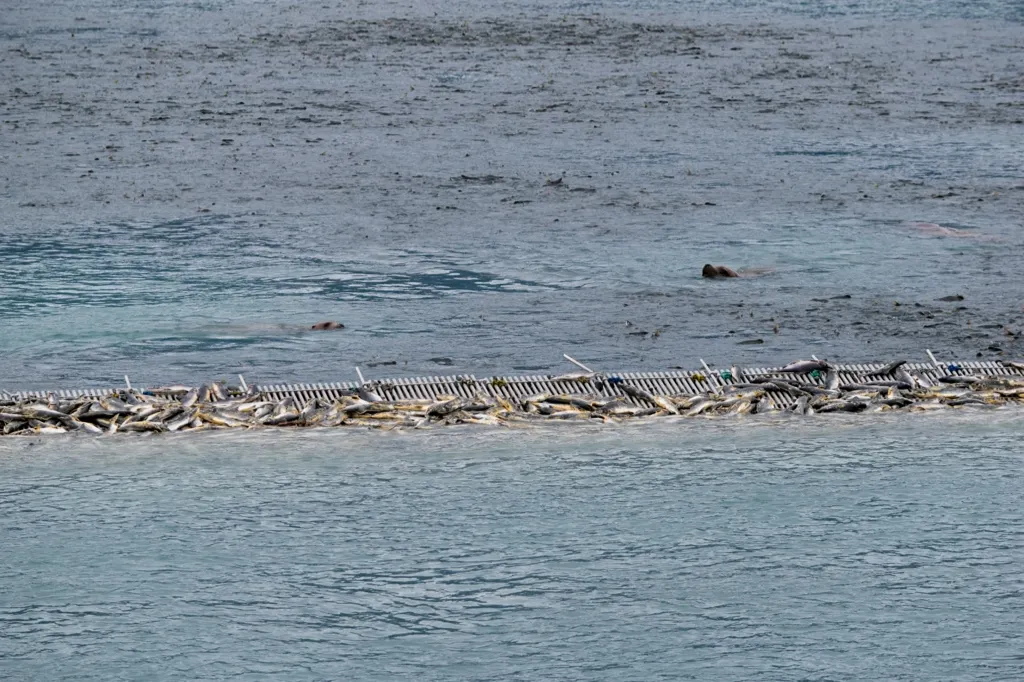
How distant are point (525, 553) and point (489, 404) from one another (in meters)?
1.47

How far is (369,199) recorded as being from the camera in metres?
10.0

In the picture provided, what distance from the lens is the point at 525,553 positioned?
465 centimetres

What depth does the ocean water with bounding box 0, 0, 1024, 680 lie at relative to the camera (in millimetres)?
4148

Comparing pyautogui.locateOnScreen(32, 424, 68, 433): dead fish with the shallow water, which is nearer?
pyautogui.locateOnScreen(32, 424, 68, 433): dead fish

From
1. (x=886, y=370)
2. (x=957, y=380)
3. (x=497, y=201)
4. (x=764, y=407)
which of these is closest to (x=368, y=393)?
(x=764, y=407)

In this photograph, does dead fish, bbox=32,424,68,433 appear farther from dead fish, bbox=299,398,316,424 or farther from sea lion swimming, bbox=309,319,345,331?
sea lion swimming, bbox=309,319,345,331

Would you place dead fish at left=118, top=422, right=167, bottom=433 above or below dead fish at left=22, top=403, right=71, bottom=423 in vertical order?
below

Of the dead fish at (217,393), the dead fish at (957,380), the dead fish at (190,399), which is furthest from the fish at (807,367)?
the dead fish at (190,399)

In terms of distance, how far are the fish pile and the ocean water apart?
4.9 inches

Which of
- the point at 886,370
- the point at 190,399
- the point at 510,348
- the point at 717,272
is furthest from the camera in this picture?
the point at 717,272

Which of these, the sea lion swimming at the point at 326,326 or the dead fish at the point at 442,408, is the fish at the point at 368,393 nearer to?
the dead fish at the point at 442,408

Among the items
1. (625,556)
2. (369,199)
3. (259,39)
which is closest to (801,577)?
(625,556)

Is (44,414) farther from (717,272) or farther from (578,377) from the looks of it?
(717,272)

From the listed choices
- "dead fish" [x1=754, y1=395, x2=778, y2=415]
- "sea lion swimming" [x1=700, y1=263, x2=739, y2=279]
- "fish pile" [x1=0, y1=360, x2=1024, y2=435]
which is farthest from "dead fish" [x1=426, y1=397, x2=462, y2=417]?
"sea lion swimming" [x1=700, y1=263, x2=739, y2=279]
